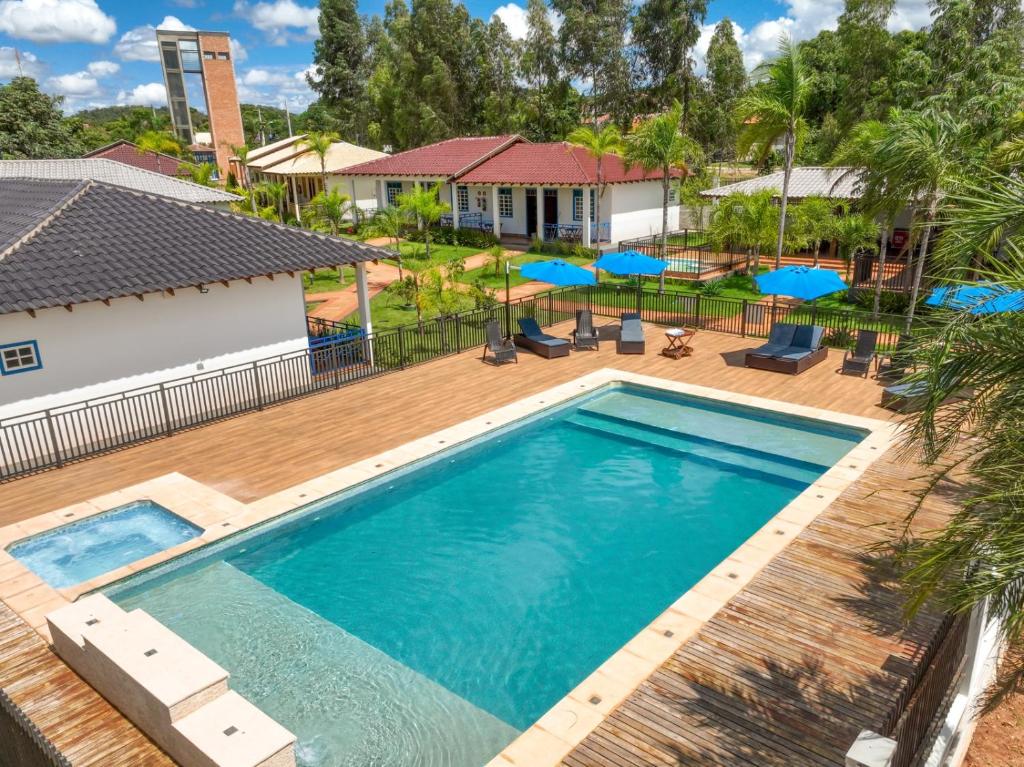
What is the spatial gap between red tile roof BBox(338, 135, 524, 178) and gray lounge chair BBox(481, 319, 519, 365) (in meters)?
21.7

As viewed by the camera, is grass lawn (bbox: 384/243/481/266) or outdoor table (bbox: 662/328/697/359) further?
grass lawn (bbox: 384/243/481/266)

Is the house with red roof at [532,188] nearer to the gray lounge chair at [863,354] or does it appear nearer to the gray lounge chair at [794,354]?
the gray lounge chair at [794,354]

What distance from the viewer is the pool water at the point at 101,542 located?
9.98 metres

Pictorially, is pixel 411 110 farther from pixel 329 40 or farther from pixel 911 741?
pixel 911 741

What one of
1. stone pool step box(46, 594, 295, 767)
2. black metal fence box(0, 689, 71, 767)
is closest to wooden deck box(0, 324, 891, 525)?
stone pool step box(46, 594, 295, 767)

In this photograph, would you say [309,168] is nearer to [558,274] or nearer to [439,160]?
[439,160]


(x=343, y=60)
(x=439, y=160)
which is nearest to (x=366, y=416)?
(x=439, y=160)

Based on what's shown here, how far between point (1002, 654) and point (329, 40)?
75874 mm

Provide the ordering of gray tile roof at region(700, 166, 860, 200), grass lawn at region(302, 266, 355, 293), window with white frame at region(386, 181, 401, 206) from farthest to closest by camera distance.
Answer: window with white frame at region(386, 181, 401, 206) → gray tile roof at region(700, 166, 860, 200) → grass lawn at region(302, 266, 355, 293)

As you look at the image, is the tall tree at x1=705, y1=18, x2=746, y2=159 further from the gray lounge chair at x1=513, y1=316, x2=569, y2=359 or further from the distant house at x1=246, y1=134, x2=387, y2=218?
the gray lounge chair at x1=513, y1=316, x2=569, y2=359

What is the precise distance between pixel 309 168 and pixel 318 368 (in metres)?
33.3

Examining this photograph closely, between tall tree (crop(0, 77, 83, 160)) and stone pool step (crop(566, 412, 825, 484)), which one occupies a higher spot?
tall tree (crop(0, 77, 83, 160))

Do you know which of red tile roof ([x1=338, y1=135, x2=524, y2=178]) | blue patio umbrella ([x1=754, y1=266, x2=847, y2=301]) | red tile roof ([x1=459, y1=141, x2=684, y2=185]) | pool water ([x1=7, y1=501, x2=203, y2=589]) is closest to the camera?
pool water ([x1=7, y1=501, x2=203, y2=589])

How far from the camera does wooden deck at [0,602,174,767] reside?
6.73 meters
